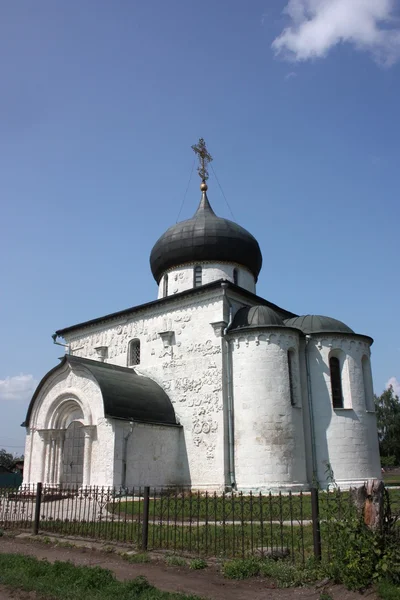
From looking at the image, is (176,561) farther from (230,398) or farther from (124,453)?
(230,398)

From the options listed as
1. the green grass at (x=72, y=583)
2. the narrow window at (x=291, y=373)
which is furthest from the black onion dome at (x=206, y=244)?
the green grass at (x=72, y=583)

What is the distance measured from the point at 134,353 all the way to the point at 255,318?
5644 millimetres

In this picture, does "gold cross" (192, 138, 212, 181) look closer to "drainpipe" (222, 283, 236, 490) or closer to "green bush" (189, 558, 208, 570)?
"drainpipe" (222, 283, 236, 490)

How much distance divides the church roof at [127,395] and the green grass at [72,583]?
8.83 meters

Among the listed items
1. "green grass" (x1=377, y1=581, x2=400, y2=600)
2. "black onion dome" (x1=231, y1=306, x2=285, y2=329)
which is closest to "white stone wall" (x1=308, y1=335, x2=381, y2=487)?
"black onion dome" (x1=231, y1=306, x2=285, y2=329)

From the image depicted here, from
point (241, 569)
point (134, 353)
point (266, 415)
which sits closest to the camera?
point (241, 569)

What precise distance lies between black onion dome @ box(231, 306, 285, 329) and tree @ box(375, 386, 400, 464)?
26377 millimetres

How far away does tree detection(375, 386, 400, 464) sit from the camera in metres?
39.4

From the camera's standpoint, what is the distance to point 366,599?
5.28 meters

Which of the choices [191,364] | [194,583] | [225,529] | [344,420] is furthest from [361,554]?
[191,364]

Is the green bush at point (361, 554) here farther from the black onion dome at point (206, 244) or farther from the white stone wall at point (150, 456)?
the black onion dome at point (206, 244)

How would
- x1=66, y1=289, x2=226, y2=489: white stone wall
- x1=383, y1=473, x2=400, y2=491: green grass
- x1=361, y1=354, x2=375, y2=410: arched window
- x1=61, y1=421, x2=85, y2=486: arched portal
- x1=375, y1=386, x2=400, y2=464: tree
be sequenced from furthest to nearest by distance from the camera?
1. x1=375, y1=386, x2=400, y2=464: tree
2. x1=383, y1=473, x2=400, y2=491: green grass
3. x1=361, y1=354, x2=375, y2=410: arched window
4. x1=61, y1=421, x2=85, y2=486: arched portal
5. x1=66, y1=289, x2=226, y2=489: white stone wall

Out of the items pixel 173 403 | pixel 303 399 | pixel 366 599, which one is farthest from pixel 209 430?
pixel 366 599

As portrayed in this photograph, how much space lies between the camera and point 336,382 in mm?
17641
